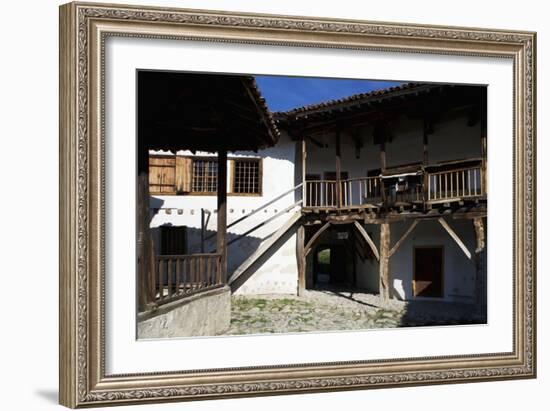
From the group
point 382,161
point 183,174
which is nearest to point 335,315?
point 183,174

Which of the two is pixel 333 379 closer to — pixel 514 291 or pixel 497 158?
pixel 514 291

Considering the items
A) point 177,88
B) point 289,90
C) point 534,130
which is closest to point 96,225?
point 177,88

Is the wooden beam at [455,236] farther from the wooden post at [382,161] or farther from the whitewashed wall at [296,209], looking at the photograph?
the wooden post at [382,161]

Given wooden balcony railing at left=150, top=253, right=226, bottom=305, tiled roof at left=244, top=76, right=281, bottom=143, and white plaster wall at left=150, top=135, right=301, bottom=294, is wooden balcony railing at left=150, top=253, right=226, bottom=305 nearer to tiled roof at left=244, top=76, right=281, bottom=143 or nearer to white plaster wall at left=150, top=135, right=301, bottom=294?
white plaster wall at left=150, top=135, right=301, bottom=294

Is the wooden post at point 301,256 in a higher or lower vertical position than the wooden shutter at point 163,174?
lower

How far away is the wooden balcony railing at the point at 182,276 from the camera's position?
6.15 metres

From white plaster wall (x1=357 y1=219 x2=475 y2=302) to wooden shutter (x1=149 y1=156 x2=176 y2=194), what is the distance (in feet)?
14.4

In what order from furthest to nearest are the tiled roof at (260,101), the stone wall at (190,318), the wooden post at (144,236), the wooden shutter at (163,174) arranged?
the wooden shutter at (163,174) < the tiled roof at (260,101) < the wooden post at (144,236) < the stone wall at (190,318)

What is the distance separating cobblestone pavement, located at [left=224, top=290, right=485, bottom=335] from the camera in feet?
21.3

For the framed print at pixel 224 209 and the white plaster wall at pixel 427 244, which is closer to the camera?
the framed print at pixel 224 209

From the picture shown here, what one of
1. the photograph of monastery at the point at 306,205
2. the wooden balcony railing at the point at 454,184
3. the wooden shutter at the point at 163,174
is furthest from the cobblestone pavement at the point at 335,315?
the wooden shutter at the point at 163,174

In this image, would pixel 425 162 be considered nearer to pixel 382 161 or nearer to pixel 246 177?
pixel 382 161

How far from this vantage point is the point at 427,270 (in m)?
11.3

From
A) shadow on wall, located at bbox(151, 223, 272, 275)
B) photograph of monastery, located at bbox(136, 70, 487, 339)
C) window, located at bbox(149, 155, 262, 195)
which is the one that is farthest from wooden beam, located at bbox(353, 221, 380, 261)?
window, located at bbox(149, 155, 262, 195)
